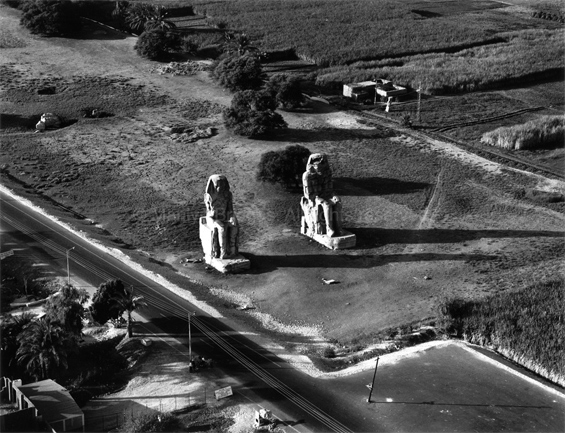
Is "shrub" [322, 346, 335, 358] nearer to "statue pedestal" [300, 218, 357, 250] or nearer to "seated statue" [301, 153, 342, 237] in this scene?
"statue pedestal" [300, 218, 357, 250]

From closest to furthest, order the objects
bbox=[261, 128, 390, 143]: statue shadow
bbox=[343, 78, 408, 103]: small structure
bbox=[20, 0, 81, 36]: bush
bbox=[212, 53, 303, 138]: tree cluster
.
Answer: bbox=[261, 128, 390, 143]: statue shadow < bbox=[212, 53, 303, 138]: tree cluster < bbox=[343, 78, 408, 103]: small structure < bbox=[20, 0, 81, 36]: bush

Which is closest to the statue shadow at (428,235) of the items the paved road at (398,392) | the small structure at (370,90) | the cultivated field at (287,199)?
the cultivated field at (287,199)

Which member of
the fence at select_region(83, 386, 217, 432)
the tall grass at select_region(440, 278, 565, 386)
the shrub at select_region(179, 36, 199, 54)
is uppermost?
the shrub at select_region(179, 36, 199, 54)

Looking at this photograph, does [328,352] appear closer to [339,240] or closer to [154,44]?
[339,240]

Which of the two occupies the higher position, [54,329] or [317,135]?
[317,135]

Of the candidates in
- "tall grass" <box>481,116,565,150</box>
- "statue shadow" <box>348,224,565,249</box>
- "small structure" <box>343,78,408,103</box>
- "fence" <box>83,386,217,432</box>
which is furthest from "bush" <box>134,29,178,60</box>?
"fence" <box>83,386,217,432</box>

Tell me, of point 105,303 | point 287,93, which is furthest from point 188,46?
point 105,303

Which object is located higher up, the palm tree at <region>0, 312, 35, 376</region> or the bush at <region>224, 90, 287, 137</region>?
the bush at <region>224, 90, 287, 137</region>

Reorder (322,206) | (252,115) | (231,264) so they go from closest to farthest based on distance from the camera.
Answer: (231,264) → (322,206) → (252,115)

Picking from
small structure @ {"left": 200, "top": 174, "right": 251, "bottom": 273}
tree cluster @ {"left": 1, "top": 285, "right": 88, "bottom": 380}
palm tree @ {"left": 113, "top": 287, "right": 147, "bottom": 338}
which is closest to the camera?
tree cluster @ {"left": 1, "top": 285, "right": 88, "bottom": 380}
